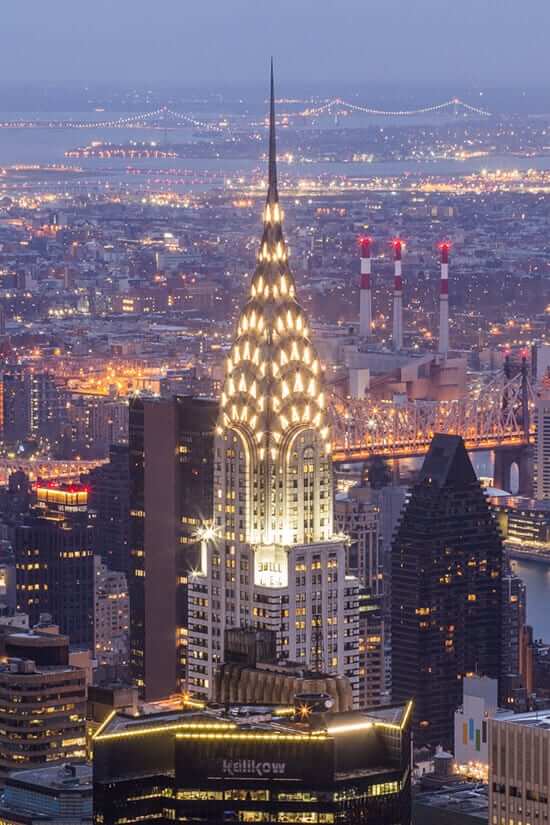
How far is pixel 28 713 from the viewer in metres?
28.3

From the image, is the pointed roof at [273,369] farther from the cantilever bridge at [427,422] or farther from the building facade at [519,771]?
the cantilever bridge at [427,422]

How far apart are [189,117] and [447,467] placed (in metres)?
46.6

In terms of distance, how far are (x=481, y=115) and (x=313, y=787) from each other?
64008 mm

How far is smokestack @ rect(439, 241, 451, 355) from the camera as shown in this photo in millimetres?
68938

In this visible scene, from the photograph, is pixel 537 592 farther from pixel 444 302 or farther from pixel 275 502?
pixel 444 302

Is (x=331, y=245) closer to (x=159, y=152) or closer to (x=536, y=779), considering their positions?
(x=159, y=152)

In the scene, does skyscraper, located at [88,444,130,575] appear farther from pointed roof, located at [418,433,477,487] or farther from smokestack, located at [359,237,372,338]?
smokestack, located at [359,237,372,338]

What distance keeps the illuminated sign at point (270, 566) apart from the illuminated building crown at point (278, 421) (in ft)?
0.31

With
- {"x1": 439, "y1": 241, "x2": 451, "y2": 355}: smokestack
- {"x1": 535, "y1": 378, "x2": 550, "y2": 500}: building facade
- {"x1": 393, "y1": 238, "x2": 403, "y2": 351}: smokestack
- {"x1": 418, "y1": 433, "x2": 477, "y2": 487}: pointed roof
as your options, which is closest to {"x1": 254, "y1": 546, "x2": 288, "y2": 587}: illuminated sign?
{"x1": 418, "y1": 433, "x2": 477, "y2": 487}: pointed roof

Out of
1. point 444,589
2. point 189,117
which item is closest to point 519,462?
point 444,589

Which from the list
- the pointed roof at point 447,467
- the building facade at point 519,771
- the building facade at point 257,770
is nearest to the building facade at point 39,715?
the building facade at point 519,771

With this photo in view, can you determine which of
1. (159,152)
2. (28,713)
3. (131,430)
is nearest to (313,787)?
(28,713)

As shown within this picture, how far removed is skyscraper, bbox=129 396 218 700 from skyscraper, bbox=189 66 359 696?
15.4 feet

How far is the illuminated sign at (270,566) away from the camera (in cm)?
2564
